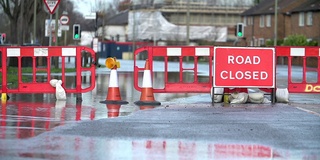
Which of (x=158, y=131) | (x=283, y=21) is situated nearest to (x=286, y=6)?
(x=283, y=21)

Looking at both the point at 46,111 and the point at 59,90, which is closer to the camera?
the point at 46,111

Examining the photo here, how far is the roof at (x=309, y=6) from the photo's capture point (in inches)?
2872

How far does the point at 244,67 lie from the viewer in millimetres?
18781

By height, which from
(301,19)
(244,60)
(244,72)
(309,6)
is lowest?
(244,72)

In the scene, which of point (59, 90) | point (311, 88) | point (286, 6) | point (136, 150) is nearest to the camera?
point (136, 150)

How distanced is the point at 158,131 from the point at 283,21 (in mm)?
73869

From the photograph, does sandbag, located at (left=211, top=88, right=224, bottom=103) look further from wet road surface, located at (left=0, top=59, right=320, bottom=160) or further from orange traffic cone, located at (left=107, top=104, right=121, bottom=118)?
orange traffic cone, located at (left=107, top=104, right=121, bottom=118)

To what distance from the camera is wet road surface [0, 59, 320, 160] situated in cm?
1054

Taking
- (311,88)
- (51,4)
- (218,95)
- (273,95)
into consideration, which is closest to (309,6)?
(51,4)

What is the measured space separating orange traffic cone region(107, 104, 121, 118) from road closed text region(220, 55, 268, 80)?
8.41 ft

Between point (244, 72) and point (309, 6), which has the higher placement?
point (309, 6)

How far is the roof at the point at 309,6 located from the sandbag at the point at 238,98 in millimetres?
53997

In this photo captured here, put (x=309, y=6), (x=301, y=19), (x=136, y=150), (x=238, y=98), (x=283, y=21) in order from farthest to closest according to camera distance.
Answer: (x=283, y=21) < (x=301, y=19) < (x=309, y=6) < (x=238, y=98) < (x=136, y=150)

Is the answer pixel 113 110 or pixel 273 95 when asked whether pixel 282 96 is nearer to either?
pixel 273 95
